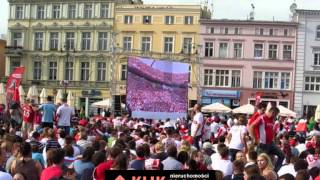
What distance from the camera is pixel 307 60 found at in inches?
2459

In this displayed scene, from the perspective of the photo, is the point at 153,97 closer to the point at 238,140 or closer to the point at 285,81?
the point at 238,140

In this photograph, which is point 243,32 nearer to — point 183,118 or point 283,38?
point 283,38

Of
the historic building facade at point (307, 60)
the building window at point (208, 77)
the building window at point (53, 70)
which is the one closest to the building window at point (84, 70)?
the building window at point (53, 70)

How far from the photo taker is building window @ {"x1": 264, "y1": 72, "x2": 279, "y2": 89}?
6384cm

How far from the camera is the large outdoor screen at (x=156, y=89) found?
3028cm

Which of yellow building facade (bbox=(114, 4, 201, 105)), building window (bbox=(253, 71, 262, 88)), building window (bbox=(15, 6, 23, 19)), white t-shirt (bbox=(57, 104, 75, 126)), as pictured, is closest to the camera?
white t-shirt (bbox=(57, 104, 75, 126))

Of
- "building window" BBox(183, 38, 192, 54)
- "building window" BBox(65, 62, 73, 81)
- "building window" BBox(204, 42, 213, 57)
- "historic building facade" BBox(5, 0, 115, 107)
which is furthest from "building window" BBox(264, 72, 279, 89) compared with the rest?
"building window" BBox(65, 62, 73, 81)

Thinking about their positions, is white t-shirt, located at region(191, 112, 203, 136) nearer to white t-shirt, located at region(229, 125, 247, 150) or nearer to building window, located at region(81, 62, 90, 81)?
white t-shirt, located at region(229, 125, 247, 150)

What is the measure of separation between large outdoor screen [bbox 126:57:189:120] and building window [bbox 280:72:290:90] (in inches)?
1302

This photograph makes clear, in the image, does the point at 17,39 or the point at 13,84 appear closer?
the point at 13,84

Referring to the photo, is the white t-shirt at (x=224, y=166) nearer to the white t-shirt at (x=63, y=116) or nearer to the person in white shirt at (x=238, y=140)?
the person in white shirt at (x=238, y=140)

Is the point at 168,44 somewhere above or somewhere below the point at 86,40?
below

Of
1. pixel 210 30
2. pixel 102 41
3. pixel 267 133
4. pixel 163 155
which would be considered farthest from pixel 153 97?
pixel 102 41

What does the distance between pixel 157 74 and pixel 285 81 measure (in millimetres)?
34897
